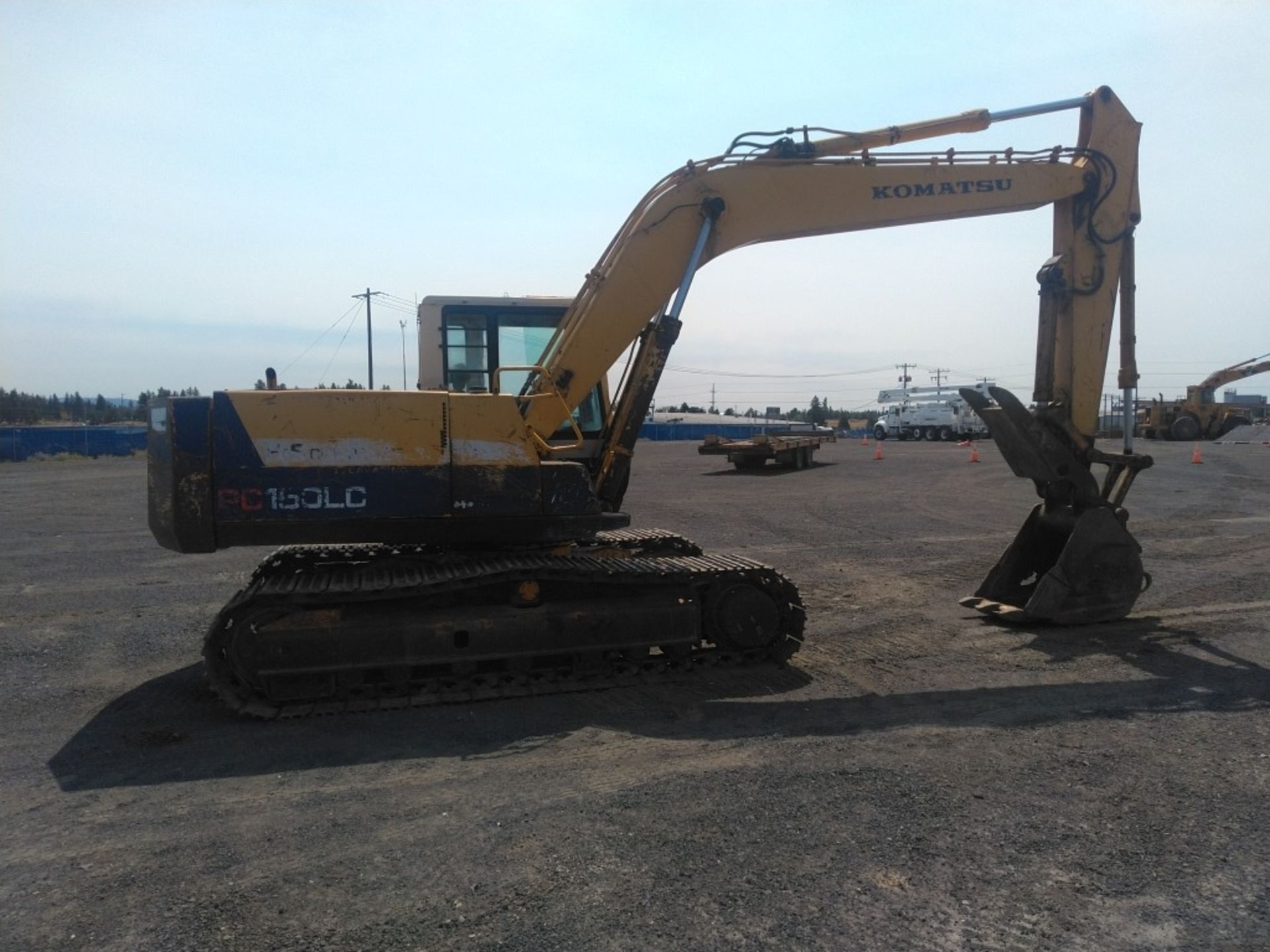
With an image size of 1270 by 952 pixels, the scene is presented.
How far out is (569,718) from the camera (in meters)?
6.24

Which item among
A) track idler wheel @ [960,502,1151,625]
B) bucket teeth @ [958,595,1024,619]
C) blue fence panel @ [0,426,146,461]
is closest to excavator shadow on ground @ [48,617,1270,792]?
track idler wheel @ [960,502,1151,625]

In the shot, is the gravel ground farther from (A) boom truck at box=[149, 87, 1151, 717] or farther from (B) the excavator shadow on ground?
(A) boom truck at box=[149, 87, 1151, 717]

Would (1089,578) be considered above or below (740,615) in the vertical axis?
above

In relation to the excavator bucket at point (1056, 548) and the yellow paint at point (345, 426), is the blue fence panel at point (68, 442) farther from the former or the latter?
the excavator bucket at point (1056, 548)

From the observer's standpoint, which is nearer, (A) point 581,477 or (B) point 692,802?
(B) point 692,802

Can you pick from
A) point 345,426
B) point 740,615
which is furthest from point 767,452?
point 345,426

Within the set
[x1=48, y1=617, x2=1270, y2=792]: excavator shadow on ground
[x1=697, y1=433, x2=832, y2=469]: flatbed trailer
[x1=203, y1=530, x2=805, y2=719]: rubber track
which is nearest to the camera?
[x1=48, y1=617, x2=1270, y2=792]: excavator shadow on ground

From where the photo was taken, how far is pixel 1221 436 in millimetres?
47656

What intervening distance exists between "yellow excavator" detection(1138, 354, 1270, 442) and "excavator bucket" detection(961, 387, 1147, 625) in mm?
45096

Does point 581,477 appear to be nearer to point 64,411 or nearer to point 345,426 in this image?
point 345,426

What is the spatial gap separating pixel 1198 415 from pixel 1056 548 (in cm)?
4623

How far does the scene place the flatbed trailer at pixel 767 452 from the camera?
28.4 metres

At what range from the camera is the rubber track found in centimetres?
648

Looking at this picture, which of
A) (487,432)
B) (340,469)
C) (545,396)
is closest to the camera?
(340,469)
